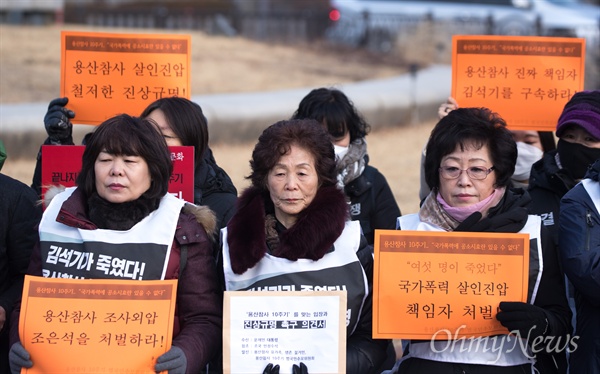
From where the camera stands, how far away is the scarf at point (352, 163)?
198 inches

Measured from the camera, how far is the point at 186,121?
4.70m

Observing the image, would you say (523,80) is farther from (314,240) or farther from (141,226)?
(141,226)

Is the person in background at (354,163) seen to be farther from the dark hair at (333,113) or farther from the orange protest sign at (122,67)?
the orange protest sign at (122,67)

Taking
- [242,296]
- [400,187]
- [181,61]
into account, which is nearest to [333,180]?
[242,296]

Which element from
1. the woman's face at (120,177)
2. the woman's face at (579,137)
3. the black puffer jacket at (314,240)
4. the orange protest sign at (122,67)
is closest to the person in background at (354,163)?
the orange protest sign at (122,67)

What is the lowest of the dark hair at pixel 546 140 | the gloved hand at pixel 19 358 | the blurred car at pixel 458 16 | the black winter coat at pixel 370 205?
the gloved hand at pixel 19 358

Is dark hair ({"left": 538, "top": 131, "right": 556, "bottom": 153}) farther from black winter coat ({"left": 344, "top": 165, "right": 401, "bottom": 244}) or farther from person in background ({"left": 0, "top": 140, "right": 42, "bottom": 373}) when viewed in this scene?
person in background ({"left": 0, "top": 140, "right": 42, "bottom": 373})

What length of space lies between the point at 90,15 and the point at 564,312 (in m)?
19.9

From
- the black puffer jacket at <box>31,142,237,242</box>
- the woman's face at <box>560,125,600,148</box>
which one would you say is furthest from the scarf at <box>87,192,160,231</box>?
the woman's face at <box>560,125,600,148</box>

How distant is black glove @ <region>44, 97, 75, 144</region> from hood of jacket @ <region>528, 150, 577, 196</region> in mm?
2349

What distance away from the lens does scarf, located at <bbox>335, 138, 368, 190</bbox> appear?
198 inches

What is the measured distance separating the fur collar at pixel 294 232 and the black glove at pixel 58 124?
164 centimetres

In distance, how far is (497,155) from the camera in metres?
3.84

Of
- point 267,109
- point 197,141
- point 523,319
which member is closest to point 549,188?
point 523,319
